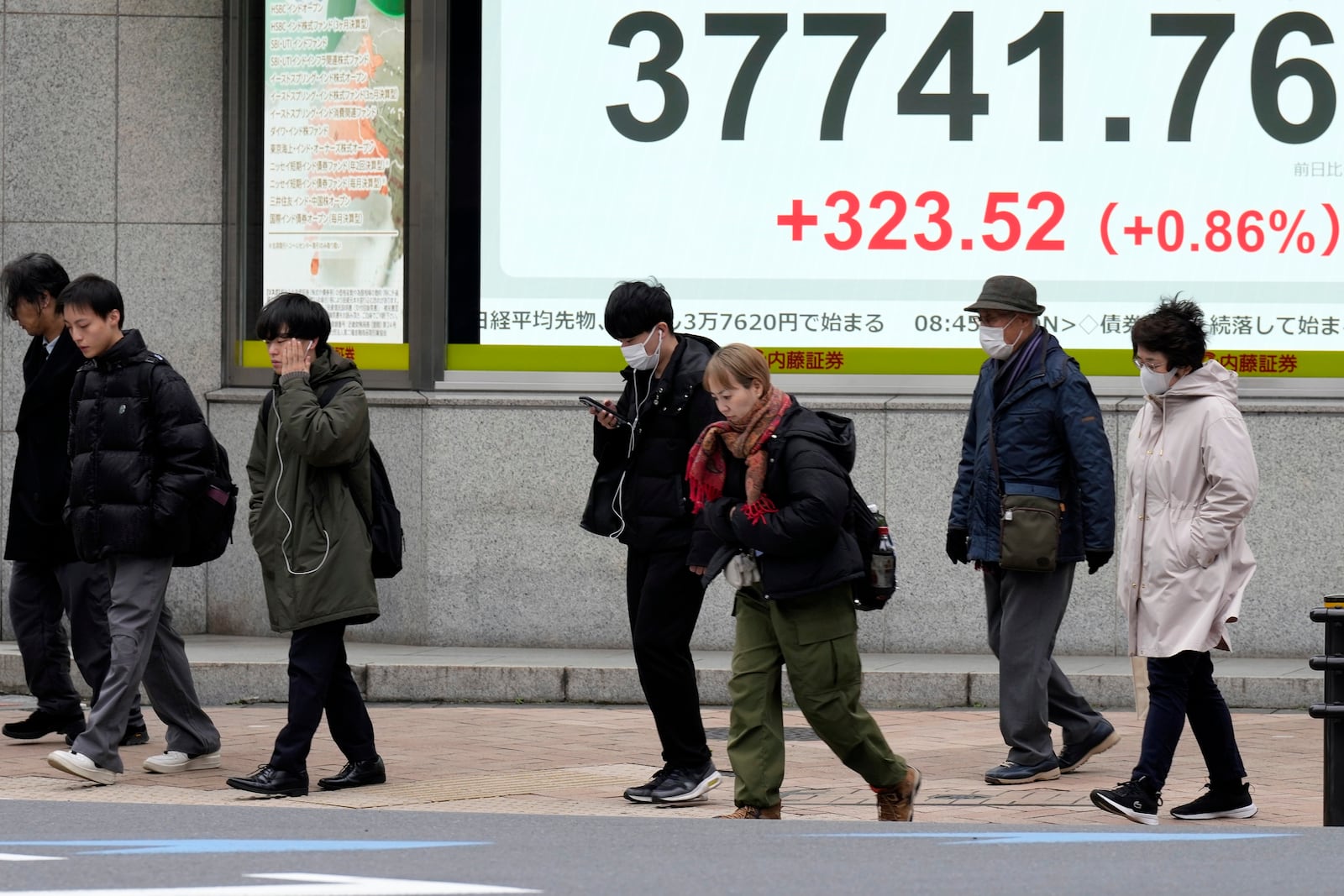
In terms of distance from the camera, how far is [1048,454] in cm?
740

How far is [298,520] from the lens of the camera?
278 inches

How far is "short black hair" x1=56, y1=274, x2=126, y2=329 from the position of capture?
734 cm

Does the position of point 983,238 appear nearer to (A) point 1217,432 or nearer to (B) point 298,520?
(A) point 1217,432

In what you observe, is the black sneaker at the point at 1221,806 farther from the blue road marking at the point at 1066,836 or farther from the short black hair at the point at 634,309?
the short black hair at the point at 634,309

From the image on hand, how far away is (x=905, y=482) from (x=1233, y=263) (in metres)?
2.05

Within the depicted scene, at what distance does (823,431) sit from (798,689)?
78cm

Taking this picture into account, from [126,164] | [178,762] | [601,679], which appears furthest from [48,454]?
[126,164]

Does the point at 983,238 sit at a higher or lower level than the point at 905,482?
higher

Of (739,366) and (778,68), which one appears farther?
(778,68)

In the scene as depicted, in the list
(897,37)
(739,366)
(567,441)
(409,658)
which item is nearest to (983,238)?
(897,37)

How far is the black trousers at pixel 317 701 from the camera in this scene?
276 inches

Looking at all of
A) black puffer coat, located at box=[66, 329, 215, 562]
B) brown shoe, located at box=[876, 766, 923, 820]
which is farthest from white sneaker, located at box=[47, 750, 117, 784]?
brown shoe, located at box=[876, 766, 923, 820]

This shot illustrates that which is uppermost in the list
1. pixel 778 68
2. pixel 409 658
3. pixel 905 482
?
pixel 778 68

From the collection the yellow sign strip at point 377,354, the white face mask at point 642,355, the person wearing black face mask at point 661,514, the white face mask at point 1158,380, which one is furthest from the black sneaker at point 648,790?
the yellow sign strip at point 377,354
